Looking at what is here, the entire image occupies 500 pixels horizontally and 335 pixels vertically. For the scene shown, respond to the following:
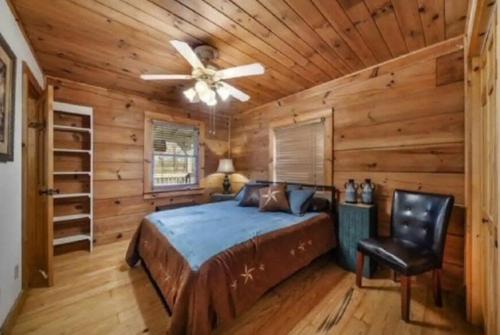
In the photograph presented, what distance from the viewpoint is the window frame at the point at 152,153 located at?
3596 millimetres

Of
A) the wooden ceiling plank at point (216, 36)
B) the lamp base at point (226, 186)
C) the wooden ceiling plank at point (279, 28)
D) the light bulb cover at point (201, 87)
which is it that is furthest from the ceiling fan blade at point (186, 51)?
the lamp base at point (226, 186)

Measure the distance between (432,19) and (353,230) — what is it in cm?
203

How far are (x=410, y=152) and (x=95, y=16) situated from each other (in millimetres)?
3095

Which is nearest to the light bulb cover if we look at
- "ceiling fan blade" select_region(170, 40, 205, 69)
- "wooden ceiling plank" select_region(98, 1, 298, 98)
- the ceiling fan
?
the ceiling fan

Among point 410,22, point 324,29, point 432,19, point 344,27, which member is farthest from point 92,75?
point 432,19

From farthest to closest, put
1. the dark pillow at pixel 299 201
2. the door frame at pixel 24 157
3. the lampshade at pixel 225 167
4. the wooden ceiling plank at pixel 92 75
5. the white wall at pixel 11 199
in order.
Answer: the lampshade at pixel 225 167, the dark pillow at pixel 299 201, the wooden ceiling plank at pixel 92 75, the door frame at pixel 24 157, the white wall at pixel 11 199

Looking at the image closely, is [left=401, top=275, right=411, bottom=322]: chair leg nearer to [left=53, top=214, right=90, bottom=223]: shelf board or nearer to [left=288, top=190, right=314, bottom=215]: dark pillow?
[left=288, top=190, right=314, bottom=215]: dark pillow

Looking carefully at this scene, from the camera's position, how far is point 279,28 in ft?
6.25

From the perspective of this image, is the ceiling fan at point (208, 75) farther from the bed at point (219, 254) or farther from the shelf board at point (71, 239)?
the shelf board at point (71, 239)

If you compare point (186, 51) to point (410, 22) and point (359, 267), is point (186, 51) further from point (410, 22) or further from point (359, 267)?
point (359, 267)

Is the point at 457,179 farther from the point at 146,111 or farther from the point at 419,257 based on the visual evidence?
the point at 146,111

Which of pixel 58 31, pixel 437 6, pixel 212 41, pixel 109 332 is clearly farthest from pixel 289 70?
pixel 109 332

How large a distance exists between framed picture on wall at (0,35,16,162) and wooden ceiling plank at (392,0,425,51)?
2.69 meters

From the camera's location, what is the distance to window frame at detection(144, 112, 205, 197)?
360cm
